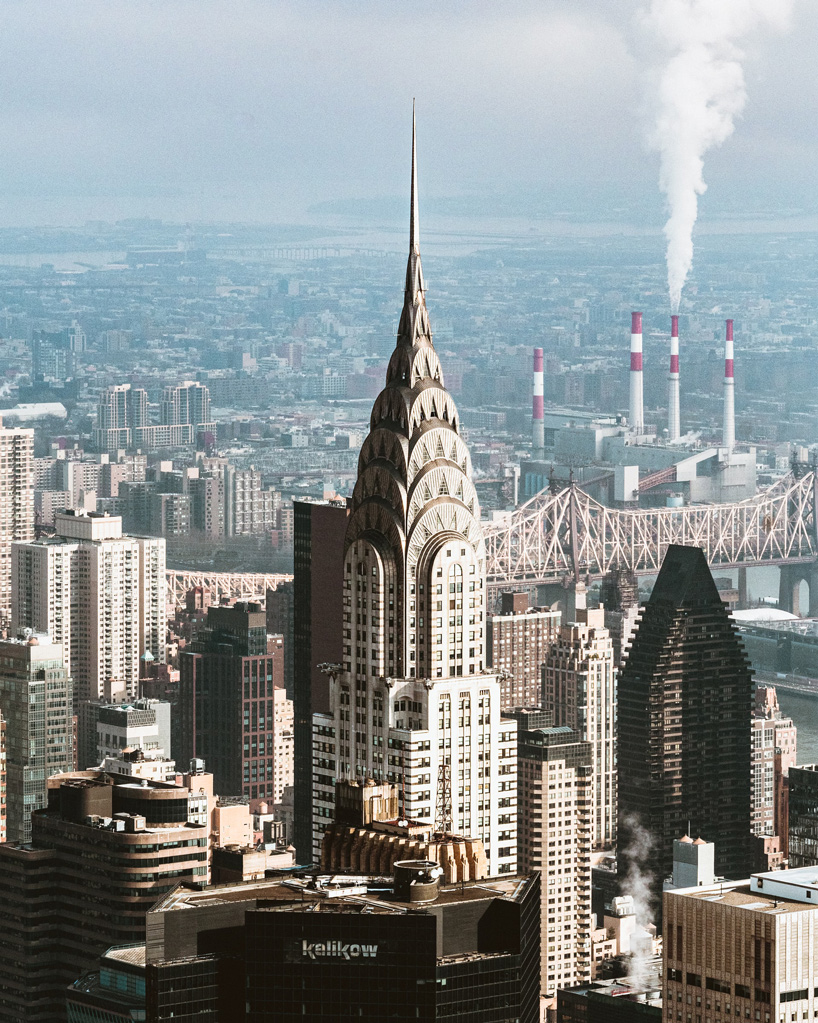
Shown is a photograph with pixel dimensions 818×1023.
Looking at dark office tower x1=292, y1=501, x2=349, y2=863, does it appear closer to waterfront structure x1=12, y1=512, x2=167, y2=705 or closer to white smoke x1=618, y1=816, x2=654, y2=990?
white smoke x1=618, y1=816, x2=654, y2=990

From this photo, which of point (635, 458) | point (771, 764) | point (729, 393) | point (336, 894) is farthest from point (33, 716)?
point (635, 458)

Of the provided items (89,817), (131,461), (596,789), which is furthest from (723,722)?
(131,461)

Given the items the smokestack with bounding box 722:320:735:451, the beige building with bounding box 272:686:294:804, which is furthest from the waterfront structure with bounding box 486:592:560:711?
the smokestack with bounding box 722:320:735:451

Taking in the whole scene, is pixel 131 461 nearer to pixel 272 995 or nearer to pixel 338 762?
pixel 338 762

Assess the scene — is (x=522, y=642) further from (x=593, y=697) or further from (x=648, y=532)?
(x=648, y=532)

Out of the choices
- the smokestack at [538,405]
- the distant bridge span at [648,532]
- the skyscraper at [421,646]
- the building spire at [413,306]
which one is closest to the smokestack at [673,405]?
the distant bridge span at [648,532]

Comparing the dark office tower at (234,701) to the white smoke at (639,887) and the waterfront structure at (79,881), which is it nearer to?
the white smoke at (639,887)
